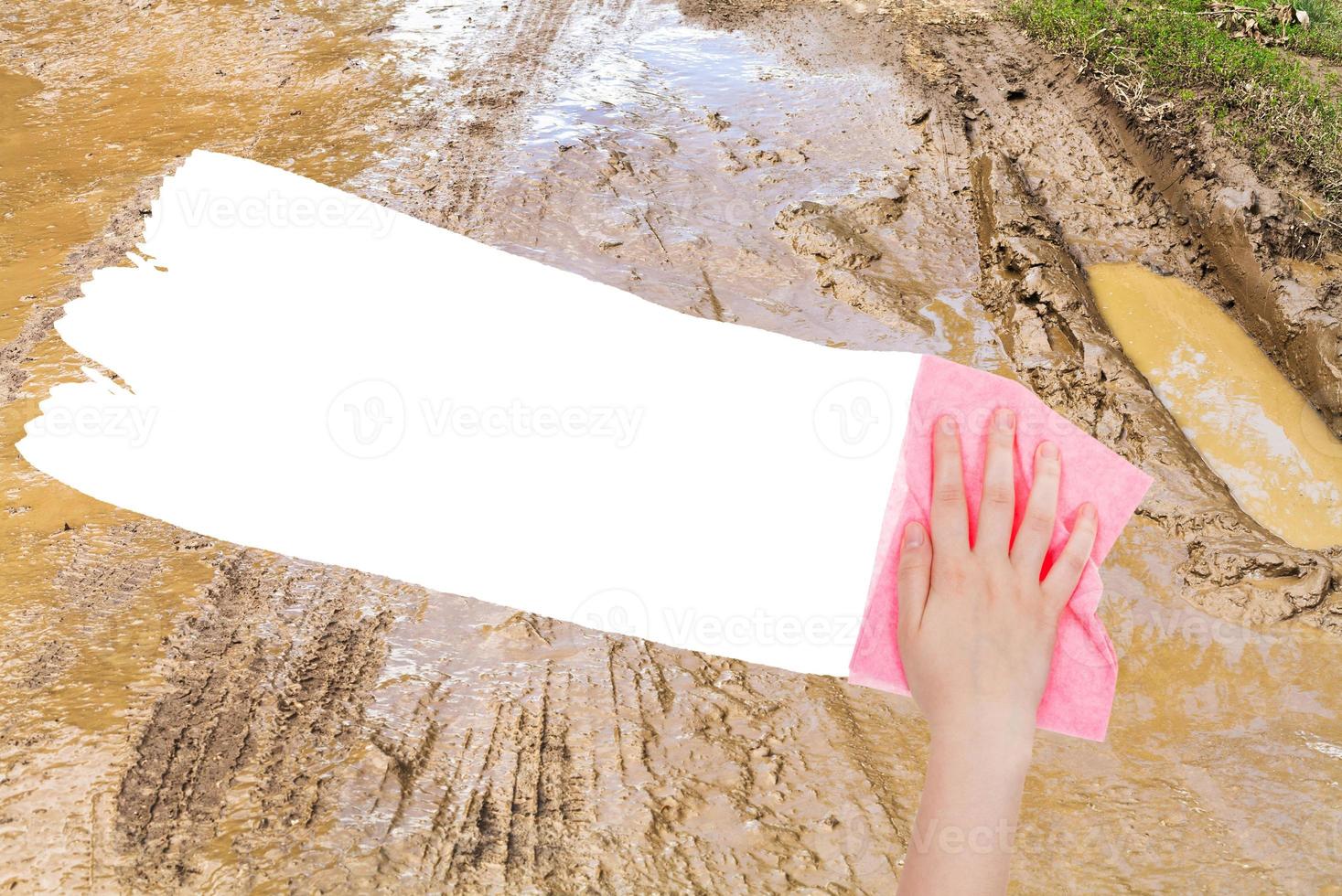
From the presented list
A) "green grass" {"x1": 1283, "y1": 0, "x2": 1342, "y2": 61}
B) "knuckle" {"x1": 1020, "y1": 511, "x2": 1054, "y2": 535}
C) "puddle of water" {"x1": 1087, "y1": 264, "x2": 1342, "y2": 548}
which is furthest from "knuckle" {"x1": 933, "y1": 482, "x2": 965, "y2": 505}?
"green grass" {"x1": 1283, "y1": 0, "x2": 1342, "y2": 61}

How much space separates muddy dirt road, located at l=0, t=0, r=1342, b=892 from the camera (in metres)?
2.28

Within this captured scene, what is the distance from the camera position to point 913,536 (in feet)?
4.91

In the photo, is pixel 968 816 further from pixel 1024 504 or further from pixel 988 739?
pixel 1024 504

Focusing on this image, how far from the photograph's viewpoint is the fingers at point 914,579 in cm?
139

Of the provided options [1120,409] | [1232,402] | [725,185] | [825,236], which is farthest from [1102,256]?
[725,185]

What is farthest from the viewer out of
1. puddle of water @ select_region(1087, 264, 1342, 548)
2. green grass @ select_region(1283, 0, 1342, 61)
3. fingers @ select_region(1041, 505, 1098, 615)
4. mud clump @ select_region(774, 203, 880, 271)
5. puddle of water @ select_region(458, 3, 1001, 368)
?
green grass @ select_region(1283, 0, 1342, 61)

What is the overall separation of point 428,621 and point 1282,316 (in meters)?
4.45

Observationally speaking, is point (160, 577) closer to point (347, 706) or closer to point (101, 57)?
point (347, 706)

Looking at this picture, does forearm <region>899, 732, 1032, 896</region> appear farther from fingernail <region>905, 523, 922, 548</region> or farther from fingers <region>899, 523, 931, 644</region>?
fingernail <region>905, 523, 922, 548</region>

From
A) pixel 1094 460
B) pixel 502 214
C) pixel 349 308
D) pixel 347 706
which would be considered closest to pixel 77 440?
pixel 349 308

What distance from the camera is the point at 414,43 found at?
6.97 meters

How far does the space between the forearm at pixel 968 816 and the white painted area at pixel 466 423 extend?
0.57 metres

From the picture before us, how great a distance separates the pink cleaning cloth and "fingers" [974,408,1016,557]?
23 mm

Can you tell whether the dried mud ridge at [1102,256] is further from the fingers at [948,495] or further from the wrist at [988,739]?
the wrist at [988,739]
